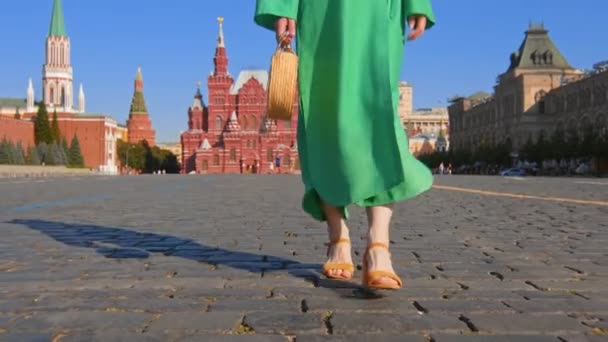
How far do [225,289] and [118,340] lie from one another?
38.3 inches

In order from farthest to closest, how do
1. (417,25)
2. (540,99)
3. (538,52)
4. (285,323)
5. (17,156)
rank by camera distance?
(538,52), (17,156), (540,99), (417,25), (285,323)

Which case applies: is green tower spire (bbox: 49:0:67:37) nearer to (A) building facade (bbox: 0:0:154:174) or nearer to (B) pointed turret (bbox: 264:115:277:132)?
(A) building facade (bbox: 0:0:154:174)

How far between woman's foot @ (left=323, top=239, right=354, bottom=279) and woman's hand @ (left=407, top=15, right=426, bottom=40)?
1.09 m

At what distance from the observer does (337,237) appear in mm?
3557

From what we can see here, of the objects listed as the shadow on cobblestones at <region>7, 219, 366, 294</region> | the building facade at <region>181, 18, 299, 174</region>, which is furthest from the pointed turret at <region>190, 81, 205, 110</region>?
the shadow on cobblestones at <region>7, 219, 366, 294</region>

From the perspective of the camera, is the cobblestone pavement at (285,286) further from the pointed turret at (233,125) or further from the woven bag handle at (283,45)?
the pointed turret at (233,125)

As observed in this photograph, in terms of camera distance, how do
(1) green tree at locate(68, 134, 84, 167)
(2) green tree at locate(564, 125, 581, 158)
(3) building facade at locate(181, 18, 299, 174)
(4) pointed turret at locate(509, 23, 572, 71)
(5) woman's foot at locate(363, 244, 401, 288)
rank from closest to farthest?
(5) woman's foot at locate(363, 244, 401, 288) → (2) green tree at locate(564, 125, 581, 158) → (4) pointed turret at locate(509, 23, 572, 71) → (3) building facade at locate(181, 18, 299, 174) → (1) green tree at locate(68, 134, 84, 167)

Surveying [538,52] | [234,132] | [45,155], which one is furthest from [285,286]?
[234,132]

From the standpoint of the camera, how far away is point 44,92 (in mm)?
125688

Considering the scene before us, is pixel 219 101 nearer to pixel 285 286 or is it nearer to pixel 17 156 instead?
pixel 17 156

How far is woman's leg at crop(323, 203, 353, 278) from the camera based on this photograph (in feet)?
11.5

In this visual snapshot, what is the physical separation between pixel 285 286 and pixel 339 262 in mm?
313

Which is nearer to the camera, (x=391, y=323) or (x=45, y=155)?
(x=391, y=323)

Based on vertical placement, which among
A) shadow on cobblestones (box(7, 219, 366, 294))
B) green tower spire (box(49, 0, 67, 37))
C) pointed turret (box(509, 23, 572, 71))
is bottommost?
shadow on cobblestones (box(7, 219, 366, 294))
